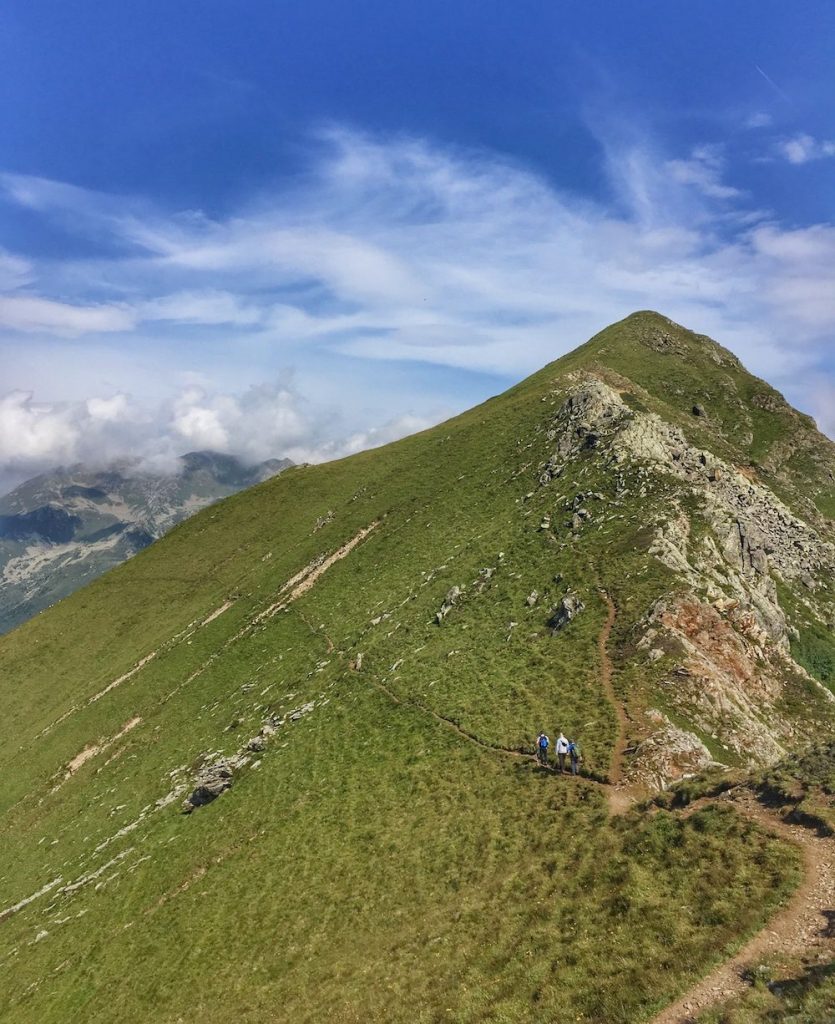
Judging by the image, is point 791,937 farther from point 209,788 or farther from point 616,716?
point 209,788

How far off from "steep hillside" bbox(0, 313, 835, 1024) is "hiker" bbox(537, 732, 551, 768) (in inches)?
33.9

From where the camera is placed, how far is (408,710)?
44438 millimetres

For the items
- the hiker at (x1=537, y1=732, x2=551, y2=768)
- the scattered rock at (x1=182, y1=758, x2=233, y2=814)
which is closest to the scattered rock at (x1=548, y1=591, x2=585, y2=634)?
the hiker at (x1=537, y1=732, x2=551, y2=768)

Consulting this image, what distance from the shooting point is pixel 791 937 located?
1733cm

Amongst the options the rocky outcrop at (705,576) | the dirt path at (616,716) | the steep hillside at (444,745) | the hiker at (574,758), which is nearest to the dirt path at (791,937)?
the steep hillside at (444,745)

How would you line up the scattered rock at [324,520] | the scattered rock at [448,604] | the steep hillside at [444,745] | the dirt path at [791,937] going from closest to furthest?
the dirt path at [791,937] → the steep hillside at [444,745] → the scattered rock at [448,604] → the scattered rock at [324,520]

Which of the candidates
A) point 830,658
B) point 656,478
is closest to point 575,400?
point 656,478

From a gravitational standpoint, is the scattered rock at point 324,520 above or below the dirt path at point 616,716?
above

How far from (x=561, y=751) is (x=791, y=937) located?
1472cm

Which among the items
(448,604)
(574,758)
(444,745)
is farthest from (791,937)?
A: (448,604)

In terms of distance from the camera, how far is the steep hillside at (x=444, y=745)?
22797mm

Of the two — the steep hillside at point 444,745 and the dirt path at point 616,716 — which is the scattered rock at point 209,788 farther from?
the dirt path at point 616,716

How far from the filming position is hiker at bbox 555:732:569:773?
3147cm

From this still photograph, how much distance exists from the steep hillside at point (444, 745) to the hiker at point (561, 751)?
1145 millimetres
